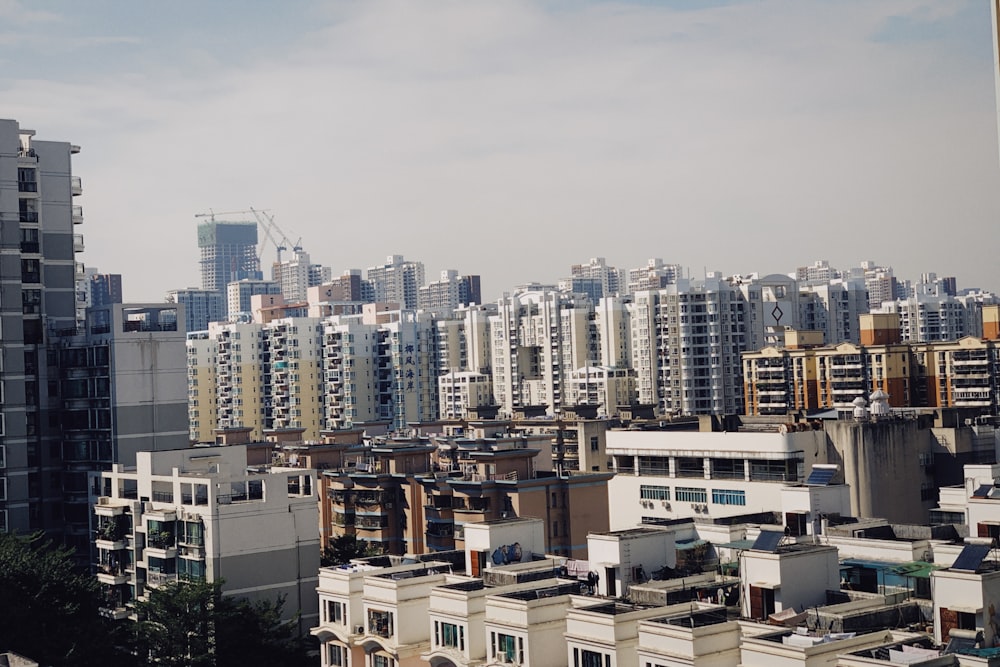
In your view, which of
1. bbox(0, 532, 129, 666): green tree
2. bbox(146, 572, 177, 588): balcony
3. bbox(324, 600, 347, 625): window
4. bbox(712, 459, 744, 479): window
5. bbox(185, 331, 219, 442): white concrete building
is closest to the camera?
bbox(324, 600, 347, 625): window

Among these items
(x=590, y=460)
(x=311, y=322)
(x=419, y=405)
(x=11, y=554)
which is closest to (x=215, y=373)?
(x=311, y=322)

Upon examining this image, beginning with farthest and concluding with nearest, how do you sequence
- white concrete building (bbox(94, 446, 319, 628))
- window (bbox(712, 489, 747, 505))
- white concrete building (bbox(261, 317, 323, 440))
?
white concrete building (bbox(261, 317, 323, 440)) < window (bbox(712, 489, 747, 505)) < white concrete building (bbox(94, 446, 319, 628))

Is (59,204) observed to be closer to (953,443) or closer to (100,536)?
(100,536)

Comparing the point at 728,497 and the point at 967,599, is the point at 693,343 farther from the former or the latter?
the point at 967,599

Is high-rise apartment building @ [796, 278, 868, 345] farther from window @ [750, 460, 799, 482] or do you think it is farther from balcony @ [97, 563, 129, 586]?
balcony @ [97, 563, 129, 586]

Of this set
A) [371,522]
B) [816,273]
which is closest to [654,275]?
[816,273]

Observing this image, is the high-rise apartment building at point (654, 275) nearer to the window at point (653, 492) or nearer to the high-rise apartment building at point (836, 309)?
the high-rise apartment building at point (836, 309)

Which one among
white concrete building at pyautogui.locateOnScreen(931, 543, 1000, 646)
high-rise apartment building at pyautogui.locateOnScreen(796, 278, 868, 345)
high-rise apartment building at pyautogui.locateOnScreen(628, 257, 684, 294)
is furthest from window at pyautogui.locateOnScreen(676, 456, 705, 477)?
high-rise apartment building at pyautogui.locateOnScreen(628, 257, 684, 294)
